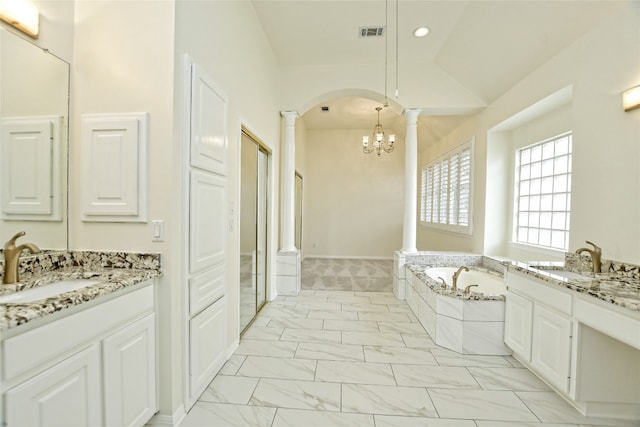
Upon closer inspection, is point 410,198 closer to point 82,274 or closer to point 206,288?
point 206,288

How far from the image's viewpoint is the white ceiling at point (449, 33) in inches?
103

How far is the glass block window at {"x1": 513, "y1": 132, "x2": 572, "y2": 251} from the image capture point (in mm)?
3152

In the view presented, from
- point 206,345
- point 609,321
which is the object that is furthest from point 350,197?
point 609,321

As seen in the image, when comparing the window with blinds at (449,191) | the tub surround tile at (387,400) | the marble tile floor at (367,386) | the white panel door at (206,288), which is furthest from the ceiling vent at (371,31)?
the tub surround tile at (387,400)

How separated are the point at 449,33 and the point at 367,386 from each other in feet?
13.4

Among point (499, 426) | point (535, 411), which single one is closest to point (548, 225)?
point (535, 411)

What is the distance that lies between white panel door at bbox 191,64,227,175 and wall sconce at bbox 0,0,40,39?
2.72 feet

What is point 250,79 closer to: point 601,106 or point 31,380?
point 31,380

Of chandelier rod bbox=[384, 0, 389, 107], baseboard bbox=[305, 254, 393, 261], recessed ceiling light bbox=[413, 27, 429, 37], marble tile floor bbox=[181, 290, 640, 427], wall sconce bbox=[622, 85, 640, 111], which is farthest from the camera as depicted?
baseboard bbox=[305, 254, 393, 261]

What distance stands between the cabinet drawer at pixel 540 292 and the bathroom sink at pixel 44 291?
2954 mm

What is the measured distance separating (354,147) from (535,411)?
6767 mm

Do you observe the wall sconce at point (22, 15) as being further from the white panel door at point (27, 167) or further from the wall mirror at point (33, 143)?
the white panel door at point (27, 167)

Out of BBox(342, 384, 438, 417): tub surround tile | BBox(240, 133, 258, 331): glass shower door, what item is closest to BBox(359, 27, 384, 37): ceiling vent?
BBox(240, 133, 258, 331): glass shower door

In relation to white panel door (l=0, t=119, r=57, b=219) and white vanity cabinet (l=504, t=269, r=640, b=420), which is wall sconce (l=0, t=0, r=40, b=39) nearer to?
white panel door (l=0, t=119, r=57, b=219)
